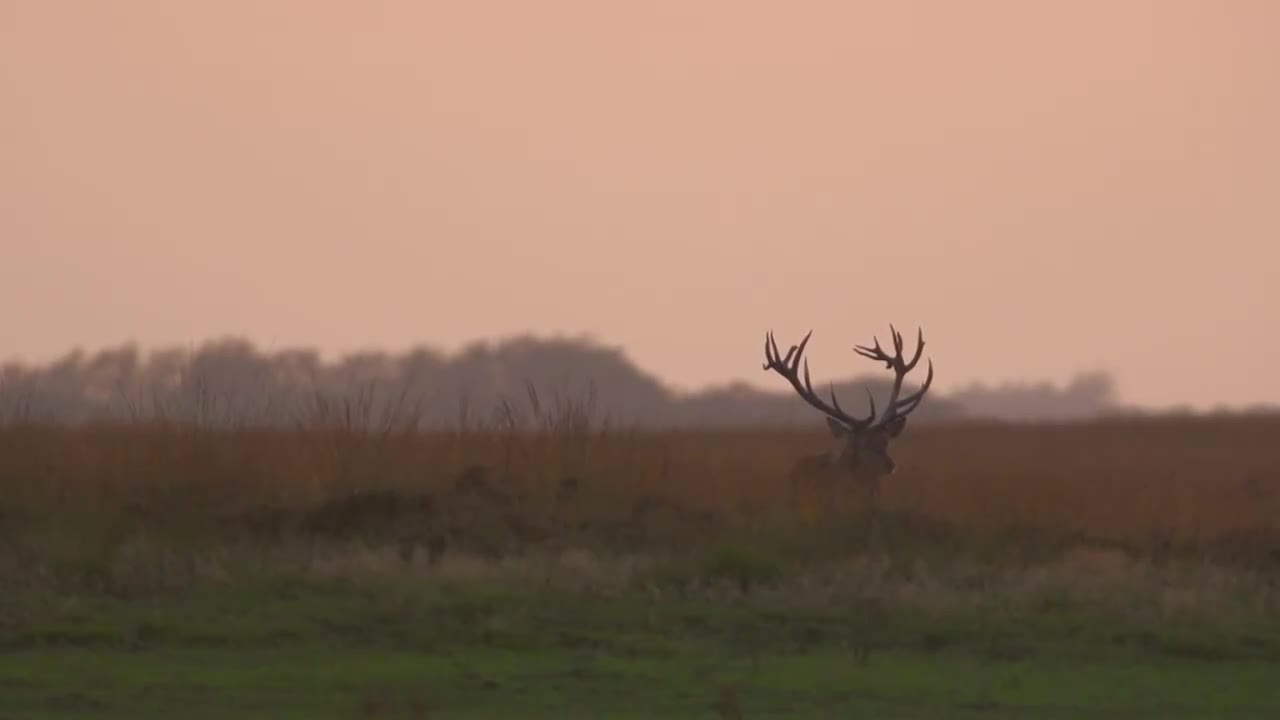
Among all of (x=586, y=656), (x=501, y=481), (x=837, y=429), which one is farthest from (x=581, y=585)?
(x=837, y=429)

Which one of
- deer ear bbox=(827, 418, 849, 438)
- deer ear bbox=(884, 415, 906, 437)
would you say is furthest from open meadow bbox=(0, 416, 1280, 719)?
deer ear bbox=(827, 418, 849, 438)

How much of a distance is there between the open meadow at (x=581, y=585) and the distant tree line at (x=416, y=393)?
21.1 inches

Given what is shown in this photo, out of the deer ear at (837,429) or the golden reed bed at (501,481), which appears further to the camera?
the deer ear at (837,429)

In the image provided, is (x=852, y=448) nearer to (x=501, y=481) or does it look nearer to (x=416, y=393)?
(x=501, y=481)

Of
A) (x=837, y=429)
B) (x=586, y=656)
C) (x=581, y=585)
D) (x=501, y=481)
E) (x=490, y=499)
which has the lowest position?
(x=586, y=656)

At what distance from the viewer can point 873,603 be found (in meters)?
15.3

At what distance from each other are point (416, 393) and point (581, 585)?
980 inches

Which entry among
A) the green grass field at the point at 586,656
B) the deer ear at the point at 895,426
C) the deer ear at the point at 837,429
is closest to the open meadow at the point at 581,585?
the green grass field at the point at 586,656

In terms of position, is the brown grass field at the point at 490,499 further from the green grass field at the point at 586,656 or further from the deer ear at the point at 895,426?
the green grass field at the point at 586,656

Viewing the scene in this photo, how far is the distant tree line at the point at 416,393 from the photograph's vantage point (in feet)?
73.7

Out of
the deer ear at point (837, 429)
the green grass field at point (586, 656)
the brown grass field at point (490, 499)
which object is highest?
the deer ear at point (837, 429)

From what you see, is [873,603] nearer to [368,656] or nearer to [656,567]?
[656,567]

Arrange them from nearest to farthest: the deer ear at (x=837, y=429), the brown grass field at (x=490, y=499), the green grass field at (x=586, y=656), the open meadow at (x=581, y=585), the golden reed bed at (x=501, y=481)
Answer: the green grass field at (x=586, y=656) < the open meadow at (x=581, y=585) < the brown grass field at (x=490, y=499) < the golden reed bed at (x=501, y=481) < the deer ear at (x=837, y=429)

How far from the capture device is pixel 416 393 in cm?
4056
